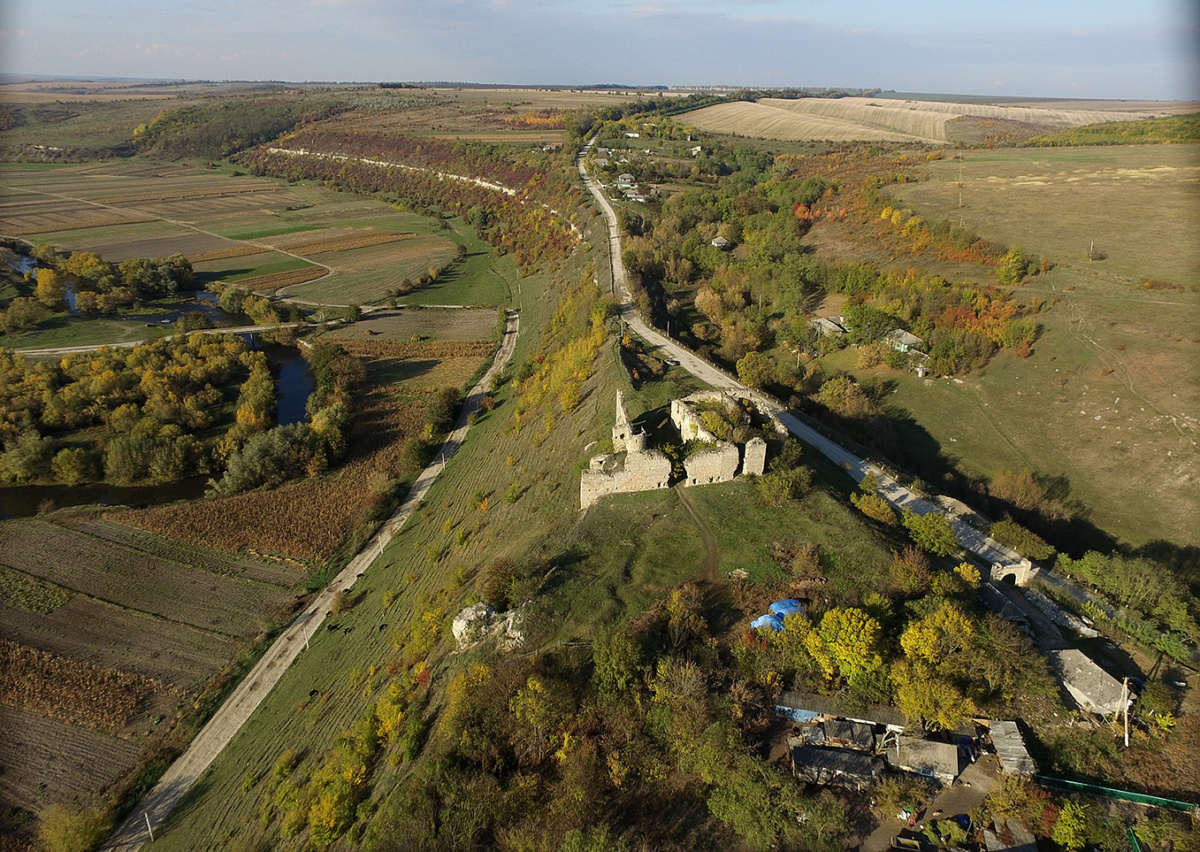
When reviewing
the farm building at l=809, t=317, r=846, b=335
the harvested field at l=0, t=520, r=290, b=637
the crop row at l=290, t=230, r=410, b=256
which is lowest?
the harvested field at l=0, t=520, r=290, b=637

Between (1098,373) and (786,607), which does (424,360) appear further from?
(1098,373)

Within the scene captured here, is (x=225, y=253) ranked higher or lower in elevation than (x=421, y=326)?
higher

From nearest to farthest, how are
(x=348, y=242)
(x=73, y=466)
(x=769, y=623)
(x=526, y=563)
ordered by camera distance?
(x=769, y=623)
(x=526, y=563)
(x=73, y=466)
(x=348, y=242)

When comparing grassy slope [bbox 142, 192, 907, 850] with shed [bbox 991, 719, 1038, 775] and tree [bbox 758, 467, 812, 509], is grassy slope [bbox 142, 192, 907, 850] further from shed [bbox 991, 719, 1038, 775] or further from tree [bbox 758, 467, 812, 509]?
shed [bbox 991, 719, 1038, 775]

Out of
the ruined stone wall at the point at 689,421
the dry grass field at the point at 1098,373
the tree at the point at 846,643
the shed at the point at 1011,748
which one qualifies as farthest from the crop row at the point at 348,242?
the shed at the point at 1011,748

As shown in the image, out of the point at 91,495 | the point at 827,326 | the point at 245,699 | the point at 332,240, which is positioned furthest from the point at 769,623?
the point at 332,240

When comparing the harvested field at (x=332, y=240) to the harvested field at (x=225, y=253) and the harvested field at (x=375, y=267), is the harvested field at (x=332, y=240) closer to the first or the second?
the harvested field at (x=375, y=267)

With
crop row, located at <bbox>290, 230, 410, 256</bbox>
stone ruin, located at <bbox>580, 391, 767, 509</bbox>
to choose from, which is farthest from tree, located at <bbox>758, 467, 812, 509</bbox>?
crop row, located at <bbox>290, 230, 410, 256</bbox>
